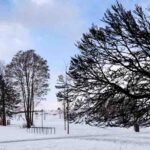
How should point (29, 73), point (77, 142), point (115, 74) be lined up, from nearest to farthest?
1. point (115, 74)
2. point (77, 142)
3. point (29, 73)

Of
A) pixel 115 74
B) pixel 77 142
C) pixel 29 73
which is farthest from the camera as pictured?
pixel 29 73

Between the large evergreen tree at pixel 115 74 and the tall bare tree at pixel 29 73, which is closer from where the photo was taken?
the large evergreen tree at pixel 115 74

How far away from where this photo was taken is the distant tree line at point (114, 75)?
1248cm

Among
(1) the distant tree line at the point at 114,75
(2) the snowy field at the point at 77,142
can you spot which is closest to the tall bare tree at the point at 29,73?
(2) the snowy field at the point at 77,142

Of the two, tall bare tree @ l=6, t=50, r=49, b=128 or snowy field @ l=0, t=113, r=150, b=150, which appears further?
tall bare tree @ l=6, t=50, r=49, b=128

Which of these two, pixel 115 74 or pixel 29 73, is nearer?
pixel 115 74

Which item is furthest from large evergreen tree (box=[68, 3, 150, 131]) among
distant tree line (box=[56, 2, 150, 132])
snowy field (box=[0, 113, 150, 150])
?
snowy field (box=[0, 113, 150, 150])

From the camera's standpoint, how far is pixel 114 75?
13102 millimetres

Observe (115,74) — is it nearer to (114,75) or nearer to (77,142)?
(114,75)

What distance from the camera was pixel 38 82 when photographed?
62438mm

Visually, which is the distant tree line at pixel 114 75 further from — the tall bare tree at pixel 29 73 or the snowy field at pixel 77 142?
the tall bare tree at pixel 29 73

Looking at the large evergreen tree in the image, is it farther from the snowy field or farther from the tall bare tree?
the tall bare tree

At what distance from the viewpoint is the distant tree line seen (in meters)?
12.5

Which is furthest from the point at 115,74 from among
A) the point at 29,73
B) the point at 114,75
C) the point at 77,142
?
the point at 29,73
